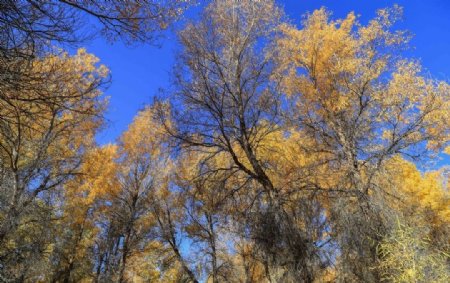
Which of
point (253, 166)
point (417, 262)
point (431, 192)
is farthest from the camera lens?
point (431, 192)

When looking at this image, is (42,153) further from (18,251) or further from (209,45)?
(209,45)

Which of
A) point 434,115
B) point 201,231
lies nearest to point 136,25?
point 434,115

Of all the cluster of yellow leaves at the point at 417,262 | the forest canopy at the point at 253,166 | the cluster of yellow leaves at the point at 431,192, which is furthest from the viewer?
the cluster of yellow leaves at the point at 431,192

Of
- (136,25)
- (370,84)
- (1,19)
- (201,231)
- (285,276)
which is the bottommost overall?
(285,276)

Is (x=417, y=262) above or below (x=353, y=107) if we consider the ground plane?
Result: below

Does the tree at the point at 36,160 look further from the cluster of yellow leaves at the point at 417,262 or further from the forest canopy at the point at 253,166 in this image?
the cluster of yellow leaves at the point at 417,262


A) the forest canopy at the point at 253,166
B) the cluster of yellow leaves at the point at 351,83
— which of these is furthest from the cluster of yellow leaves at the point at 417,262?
the cluster of yellow leaves at the point at 351,83

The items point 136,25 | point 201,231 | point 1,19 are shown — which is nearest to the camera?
point 1,19

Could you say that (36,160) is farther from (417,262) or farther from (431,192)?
(431,192)

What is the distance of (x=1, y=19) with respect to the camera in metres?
3.02

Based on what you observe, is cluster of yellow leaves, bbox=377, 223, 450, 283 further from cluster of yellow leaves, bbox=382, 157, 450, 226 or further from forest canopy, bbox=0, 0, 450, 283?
cluster of yellow leaves, bbox=382, 157, 450, 226

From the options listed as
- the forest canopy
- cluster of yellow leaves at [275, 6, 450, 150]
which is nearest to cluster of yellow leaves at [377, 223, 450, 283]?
the forest canopy

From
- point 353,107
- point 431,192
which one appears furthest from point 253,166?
point 431,192

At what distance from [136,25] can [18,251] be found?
24.5 ft
